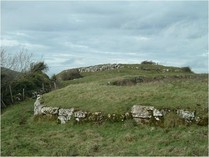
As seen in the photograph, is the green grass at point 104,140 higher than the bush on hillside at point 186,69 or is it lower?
lower

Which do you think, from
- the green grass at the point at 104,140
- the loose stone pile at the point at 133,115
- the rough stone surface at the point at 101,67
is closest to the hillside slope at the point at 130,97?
the loose stone pile at the point at 133,115

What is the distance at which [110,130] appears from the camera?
65.9ft

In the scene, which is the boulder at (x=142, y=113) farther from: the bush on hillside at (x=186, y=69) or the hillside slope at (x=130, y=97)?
the bush on hillside at (x=186, y=69)

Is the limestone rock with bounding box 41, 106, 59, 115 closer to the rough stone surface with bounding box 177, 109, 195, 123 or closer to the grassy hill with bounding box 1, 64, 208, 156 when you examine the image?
the grassy hill with bounding box 1, 64, 208, 156

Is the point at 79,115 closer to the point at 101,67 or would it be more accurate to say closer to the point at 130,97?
the point at 130,97

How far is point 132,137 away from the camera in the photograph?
18.0 metres

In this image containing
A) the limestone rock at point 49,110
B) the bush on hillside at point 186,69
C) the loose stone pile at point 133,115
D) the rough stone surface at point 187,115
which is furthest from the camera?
the bush on hillside at point 186,69

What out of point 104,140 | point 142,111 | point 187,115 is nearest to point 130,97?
point 142,111

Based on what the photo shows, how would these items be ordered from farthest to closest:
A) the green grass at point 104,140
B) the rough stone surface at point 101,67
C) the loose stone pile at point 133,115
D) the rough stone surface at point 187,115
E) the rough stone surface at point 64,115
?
1. the rough stone surface at point 101,67
2. the rough stone surface at point 64,115
3. the loose stone pile at point 133,115
4. the rough stone surface at point 187,115
5. the green grass at point 104,140

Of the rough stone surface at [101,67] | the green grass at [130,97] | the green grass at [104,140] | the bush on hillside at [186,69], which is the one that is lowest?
the green grass at [104,140]

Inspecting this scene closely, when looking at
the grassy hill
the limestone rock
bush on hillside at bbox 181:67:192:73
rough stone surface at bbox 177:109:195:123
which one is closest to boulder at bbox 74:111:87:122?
the grassy hill

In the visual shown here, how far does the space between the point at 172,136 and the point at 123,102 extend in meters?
5.93

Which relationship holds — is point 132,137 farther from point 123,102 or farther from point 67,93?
point 67,93

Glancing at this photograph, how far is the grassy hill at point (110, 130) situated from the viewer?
53.9 feet
